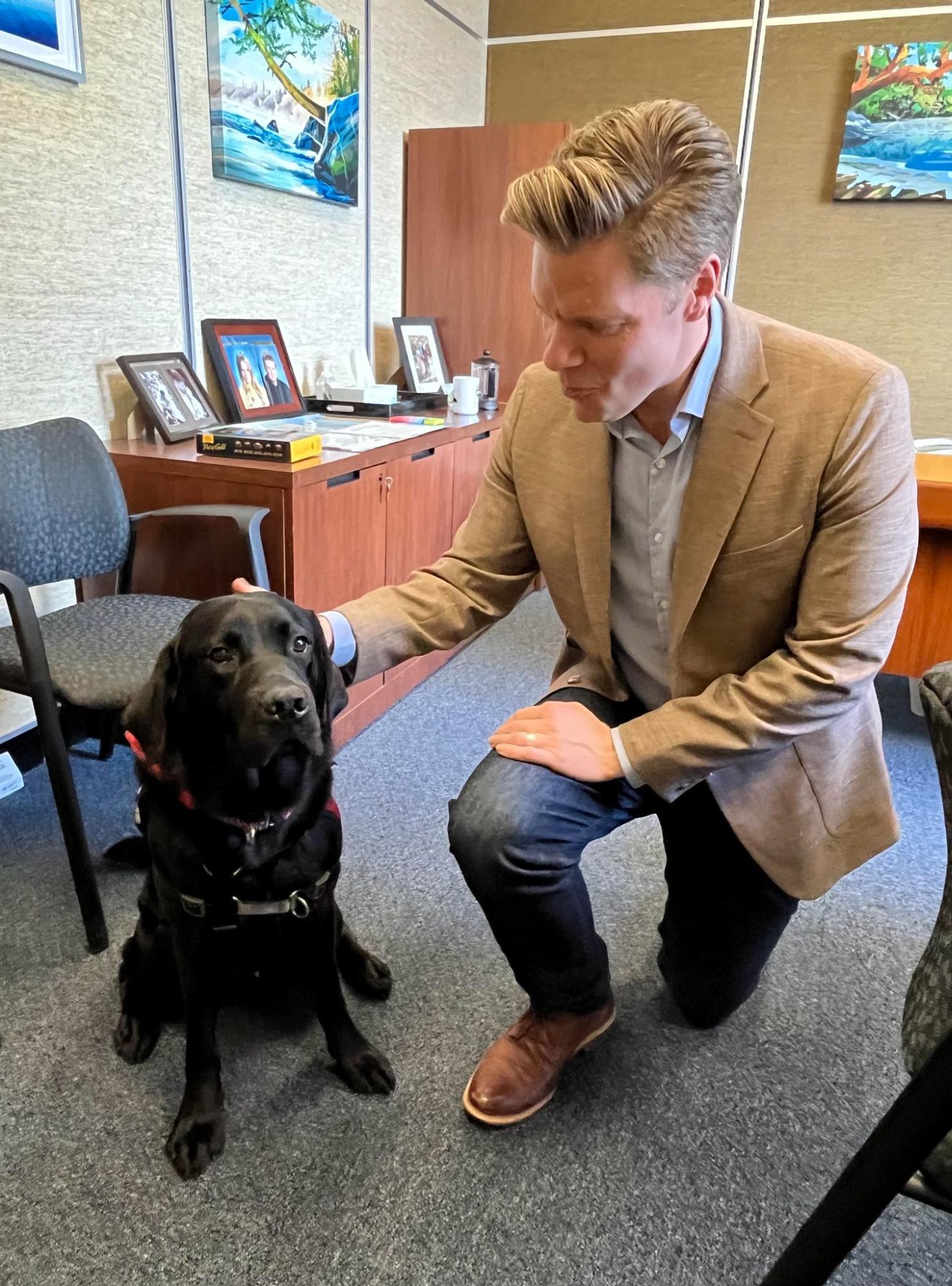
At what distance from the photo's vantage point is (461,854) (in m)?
1.21

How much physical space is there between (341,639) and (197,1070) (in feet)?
2.10

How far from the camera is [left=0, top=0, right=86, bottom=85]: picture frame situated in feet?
5.84

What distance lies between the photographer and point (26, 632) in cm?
148

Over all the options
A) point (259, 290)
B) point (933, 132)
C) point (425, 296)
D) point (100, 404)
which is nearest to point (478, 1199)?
point (100, 404)

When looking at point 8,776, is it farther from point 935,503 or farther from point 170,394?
point 935,503

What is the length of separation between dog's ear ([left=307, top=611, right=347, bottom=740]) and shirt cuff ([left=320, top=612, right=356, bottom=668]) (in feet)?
0.09

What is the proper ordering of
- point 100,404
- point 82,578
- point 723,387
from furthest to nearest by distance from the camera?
point 100,404 < point 82,578 < point 723,387

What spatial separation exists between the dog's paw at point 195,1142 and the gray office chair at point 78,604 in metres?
0.48

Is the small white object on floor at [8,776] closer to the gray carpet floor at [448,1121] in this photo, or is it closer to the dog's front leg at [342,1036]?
the gray carpet floor at [448,1121]

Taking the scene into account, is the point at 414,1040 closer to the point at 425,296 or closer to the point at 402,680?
the point at 402,680

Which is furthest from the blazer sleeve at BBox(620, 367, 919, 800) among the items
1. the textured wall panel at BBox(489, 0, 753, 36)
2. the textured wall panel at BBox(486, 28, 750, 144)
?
the textured wall panel at BBox(489, 0, 753, 36)

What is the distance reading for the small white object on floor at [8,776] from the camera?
2.03m

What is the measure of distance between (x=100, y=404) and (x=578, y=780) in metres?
1.69

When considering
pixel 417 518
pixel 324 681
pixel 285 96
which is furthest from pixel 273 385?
pixel 324 681
